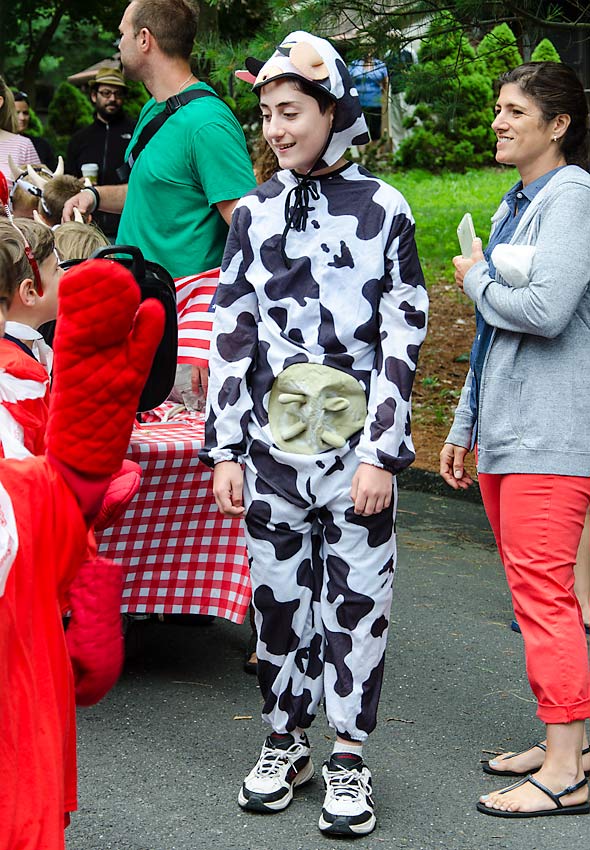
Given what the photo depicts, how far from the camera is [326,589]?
3123mm

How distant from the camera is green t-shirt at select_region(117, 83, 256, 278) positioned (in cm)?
393

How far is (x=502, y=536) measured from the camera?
3312 mm

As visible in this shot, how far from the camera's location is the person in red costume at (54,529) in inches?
78.7

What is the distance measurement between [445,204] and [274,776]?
1518 cm

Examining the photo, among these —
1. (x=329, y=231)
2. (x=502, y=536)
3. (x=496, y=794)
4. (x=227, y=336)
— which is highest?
(x=329, y=231)

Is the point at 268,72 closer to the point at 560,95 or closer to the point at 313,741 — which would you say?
the point at 560,95

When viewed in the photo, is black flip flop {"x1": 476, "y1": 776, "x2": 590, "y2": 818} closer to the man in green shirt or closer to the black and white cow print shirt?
the black and white cow print shirt

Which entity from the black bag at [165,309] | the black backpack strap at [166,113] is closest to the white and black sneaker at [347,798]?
the black bag at [165,309]

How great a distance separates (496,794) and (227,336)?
144 cm

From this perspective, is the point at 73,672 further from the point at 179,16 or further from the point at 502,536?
the point at 179,16

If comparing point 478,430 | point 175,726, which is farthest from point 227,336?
point 175,726

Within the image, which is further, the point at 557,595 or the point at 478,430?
the point at 478,430

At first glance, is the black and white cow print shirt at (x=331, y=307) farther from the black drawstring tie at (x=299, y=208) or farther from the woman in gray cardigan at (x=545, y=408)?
the woman in gray cardigan at (x=545, y=408)

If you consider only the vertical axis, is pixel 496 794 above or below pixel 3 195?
below
